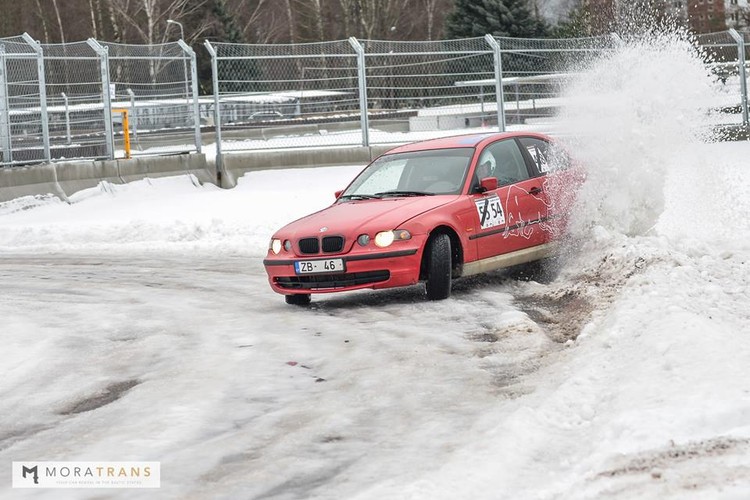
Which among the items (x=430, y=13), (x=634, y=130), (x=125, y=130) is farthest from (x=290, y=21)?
(x=634, y=130)

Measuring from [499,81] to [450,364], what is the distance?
14.9 metres

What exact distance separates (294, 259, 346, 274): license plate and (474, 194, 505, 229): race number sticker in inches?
53.6

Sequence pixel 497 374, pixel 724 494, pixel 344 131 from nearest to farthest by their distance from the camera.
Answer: pixel 724 494 → pixel 497 374 → pixel 344 131

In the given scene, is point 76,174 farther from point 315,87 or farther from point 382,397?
point 382,397

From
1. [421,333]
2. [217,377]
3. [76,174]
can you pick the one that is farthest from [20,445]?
[76,174]

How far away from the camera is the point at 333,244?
948cm

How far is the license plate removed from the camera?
9.39 metres

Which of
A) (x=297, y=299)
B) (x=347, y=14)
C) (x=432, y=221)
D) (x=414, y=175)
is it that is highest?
(x=347, y=14)

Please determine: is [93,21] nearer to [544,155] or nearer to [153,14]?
[153,14]

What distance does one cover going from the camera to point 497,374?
654cm

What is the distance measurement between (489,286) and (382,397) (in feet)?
13.9

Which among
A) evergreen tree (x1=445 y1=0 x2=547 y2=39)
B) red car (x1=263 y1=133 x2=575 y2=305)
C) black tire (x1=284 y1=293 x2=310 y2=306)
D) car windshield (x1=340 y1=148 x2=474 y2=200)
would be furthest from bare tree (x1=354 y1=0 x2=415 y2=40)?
black tire (x1=284 y1=293 x2=310 y2=306)

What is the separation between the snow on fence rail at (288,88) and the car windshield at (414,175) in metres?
10.0

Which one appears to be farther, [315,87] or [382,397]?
[315,87]
